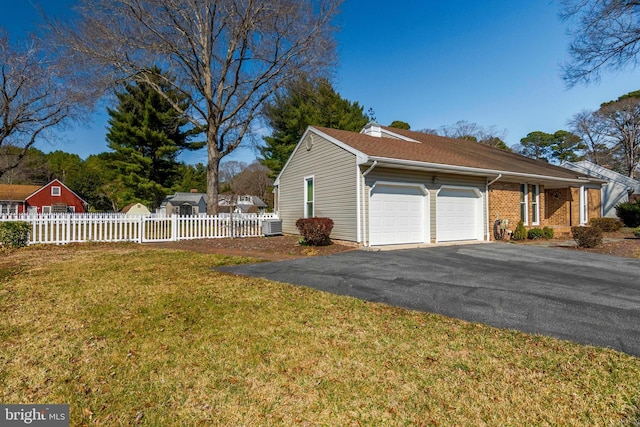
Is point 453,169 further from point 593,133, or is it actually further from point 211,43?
point 593,133

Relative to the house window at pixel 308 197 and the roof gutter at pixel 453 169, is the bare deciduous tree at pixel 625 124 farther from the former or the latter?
the house window at pixel 308 197

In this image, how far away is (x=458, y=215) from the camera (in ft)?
38.7

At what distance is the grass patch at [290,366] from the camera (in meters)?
2.16

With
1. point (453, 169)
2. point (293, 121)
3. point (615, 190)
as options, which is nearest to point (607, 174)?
point (615, 190)

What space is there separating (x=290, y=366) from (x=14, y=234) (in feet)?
37.9

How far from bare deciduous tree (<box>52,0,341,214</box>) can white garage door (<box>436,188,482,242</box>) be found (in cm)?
973

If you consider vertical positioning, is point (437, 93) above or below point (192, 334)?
above

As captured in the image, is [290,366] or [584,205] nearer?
[290,366]

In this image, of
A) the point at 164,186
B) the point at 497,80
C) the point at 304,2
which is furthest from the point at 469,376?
the point at 164,186

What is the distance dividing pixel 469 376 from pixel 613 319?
262 centimetres

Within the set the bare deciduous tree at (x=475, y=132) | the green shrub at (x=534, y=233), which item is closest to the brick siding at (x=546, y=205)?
the green shrub at (x=534, y=233)

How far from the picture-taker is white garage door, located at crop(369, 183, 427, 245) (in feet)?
33.6

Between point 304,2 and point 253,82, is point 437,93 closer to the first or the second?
point 304,2

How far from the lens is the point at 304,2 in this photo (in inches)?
601
